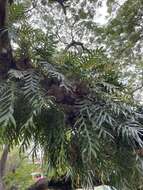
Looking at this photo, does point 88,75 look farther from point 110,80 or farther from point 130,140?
point 130,140

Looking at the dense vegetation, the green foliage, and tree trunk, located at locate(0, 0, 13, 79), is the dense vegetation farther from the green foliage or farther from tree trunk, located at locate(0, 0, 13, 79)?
the green foliage

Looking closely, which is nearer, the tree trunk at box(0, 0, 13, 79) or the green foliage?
the tree trunk at box(0, 0, 13, 79)

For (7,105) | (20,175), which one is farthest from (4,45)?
(20,175)

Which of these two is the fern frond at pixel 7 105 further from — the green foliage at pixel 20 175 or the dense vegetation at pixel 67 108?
the green foliage at pixel 20 175

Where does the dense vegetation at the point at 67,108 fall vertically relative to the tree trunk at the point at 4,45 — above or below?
below

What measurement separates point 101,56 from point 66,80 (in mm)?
144

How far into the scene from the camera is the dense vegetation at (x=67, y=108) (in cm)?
84

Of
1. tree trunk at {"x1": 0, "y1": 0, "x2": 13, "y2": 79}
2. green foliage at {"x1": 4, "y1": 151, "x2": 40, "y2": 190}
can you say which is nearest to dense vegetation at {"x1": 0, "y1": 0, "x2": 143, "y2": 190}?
tree trunk at {"x1": 0, "y1": 0, "x2": 13, "y2": 79}

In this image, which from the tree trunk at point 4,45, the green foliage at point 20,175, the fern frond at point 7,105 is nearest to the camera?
the fern frond at point 7,105

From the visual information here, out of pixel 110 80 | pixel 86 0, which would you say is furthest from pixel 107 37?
pixel 110 80

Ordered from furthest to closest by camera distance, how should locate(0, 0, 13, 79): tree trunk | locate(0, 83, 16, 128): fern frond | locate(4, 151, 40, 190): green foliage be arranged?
locate(4, 151, 40, 190): green foliage, locate(0, 0, 13, 79): tree trunk, locate(0, 83, 16, 128): fern frond

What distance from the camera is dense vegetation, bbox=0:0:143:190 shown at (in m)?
0.84

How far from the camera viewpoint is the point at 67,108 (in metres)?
0.90

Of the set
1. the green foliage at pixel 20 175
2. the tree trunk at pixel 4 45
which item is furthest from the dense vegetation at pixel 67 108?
the green foliage at pixel 20 175
